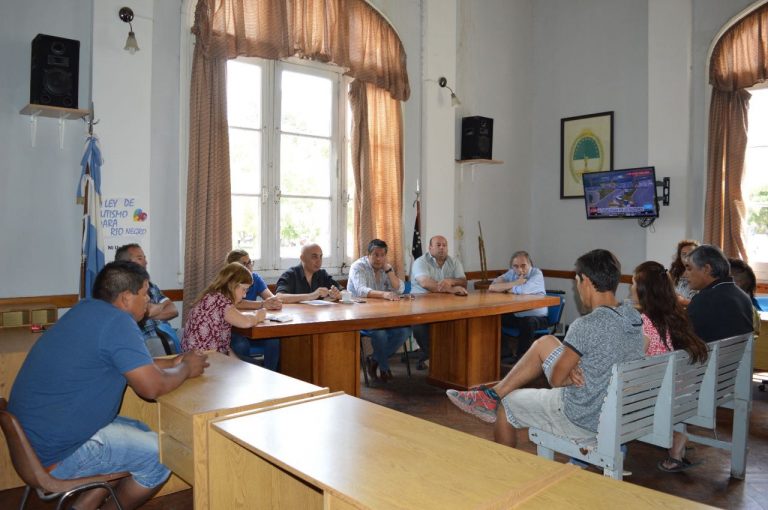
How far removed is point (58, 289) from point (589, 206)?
18.3 ft

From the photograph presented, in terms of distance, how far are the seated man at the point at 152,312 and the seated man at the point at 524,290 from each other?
10.1 feet

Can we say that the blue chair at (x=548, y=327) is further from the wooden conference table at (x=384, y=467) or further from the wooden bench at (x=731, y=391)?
the wooden conference table at (x=384, y=467)

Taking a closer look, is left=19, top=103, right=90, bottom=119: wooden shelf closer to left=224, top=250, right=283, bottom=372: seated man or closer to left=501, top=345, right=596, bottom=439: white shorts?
left=224, top=250, right=283, bottom=372: seated man

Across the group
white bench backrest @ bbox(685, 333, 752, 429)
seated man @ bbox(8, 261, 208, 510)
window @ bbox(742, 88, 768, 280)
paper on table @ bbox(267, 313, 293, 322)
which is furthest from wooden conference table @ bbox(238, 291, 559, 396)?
window @ bbox(742, 88, 768, 280)

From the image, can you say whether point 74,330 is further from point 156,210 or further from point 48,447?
point 156,210

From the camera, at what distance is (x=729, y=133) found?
6266 millimetres

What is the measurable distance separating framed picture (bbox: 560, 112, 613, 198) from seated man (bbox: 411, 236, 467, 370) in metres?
2.59

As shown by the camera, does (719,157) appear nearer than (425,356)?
No

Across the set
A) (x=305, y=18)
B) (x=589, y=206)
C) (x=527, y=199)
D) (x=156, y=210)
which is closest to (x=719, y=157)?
(x=589, y=206)

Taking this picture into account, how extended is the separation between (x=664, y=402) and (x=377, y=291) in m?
2.78

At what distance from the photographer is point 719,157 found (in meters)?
6.29

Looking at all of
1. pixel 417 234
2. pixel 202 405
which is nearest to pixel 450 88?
pixel 417 234

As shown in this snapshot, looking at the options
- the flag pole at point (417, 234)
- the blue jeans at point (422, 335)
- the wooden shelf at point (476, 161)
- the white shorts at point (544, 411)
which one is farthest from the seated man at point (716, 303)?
the wooden shelf at point (476, 161)

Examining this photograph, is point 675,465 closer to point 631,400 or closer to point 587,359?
point 631,400
